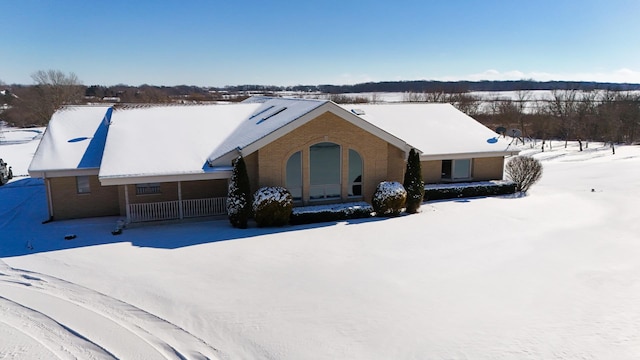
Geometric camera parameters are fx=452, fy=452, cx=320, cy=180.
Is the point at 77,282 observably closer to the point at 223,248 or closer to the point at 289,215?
the point at 223,248

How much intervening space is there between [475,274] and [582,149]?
43523mm

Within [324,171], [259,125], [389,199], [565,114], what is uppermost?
[259,125]

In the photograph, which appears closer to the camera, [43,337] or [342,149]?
[43,337]

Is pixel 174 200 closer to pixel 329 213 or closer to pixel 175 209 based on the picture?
pixel 175 209

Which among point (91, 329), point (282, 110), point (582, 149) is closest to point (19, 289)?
point (91, 329)

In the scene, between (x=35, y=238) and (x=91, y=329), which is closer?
(x=91, y=329)

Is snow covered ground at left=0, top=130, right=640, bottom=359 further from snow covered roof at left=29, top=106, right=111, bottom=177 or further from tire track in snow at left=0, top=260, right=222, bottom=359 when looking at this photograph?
snow covered roof at left=29, top=106, right=111, bottom=177

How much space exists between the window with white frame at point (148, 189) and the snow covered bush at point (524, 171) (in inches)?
741

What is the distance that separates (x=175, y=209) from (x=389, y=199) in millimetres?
9235

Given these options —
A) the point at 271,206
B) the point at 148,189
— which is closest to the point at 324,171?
the point at 271,206

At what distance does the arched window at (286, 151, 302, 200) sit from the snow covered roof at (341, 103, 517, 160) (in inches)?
213

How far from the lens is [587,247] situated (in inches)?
628

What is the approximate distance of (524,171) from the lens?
25.1 meters

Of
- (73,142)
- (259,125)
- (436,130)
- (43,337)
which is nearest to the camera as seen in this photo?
(43,337)
